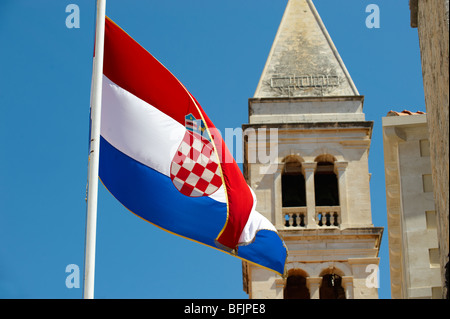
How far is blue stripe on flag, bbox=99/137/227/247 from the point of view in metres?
14.8

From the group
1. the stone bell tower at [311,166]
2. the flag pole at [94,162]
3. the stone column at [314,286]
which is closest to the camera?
the flag pole at [94,162]

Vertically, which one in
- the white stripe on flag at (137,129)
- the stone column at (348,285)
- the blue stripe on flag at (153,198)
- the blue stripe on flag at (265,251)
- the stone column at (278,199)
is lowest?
the blue stripe on flag at (265,251)

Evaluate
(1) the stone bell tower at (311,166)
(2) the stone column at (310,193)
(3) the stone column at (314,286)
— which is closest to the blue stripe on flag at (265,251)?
(1) the stone bell tower at (311,166)

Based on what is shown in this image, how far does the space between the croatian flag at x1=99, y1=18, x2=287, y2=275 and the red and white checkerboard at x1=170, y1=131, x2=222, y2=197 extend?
0.01m

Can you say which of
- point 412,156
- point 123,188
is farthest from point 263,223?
point 412,156

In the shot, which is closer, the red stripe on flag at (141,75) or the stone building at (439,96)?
the stone building at (439,96)

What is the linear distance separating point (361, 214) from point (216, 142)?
2019 centimetres

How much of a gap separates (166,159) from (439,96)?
5.01 m

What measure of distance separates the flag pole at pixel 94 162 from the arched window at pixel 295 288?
22455 mm

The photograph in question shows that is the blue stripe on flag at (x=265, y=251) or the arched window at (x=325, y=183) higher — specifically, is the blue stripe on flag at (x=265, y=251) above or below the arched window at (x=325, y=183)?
below

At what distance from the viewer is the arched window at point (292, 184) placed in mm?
36375

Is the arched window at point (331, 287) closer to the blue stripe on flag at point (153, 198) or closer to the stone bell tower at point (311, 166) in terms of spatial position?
the stone bell tower at point (311, 166)

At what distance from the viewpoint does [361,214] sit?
116 ft

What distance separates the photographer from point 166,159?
49.7 ft
